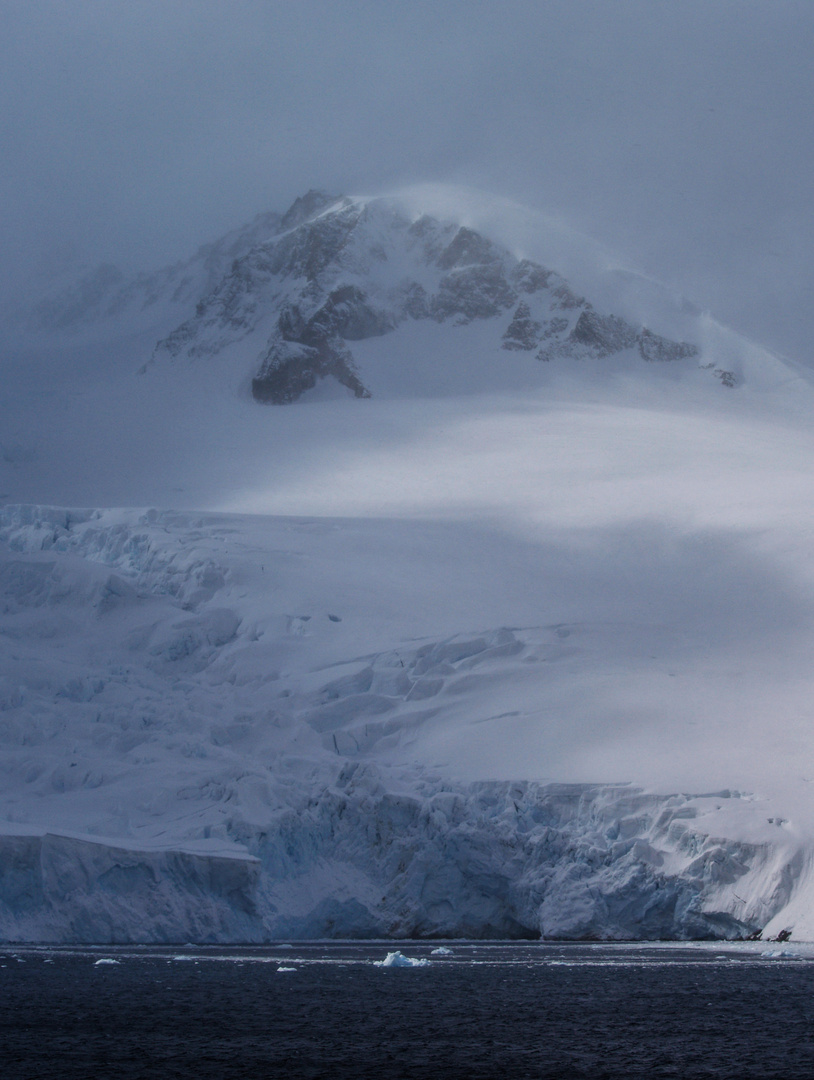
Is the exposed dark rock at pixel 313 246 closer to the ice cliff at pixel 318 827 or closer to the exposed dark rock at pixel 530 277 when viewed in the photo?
the exposed dark rock at pixel 530 277

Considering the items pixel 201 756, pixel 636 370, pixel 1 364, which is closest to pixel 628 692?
pixel 201 756

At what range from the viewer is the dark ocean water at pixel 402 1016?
14.8 m

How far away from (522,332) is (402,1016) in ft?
264

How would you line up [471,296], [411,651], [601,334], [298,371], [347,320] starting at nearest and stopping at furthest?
[411,651]
[298,371]
[601,334]
[347,320]
[471,296]

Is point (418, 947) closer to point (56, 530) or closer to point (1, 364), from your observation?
point (56, 530)

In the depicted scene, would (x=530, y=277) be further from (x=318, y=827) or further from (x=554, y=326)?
(x=318, y=827)

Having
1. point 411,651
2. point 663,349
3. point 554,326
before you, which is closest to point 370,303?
point 554,326

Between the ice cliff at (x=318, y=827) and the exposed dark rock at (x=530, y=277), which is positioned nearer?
the ice cliff at (x=318, y=827)

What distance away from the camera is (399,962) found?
2353 centimetres

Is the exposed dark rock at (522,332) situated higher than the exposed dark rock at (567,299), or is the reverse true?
the exposed dark rock at (567,299)

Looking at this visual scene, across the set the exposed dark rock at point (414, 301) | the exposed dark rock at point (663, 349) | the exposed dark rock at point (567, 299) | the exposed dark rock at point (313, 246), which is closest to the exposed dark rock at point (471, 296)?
the exposed dark rock at point (414, 301)

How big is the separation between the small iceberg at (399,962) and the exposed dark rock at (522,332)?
7293 cm

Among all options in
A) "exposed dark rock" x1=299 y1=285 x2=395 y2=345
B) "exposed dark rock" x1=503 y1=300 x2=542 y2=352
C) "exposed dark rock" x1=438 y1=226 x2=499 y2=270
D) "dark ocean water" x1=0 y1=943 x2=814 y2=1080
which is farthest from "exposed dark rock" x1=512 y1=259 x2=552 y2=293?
"dark ocean water" x1=0 y1=943 x2=814 y2=1080

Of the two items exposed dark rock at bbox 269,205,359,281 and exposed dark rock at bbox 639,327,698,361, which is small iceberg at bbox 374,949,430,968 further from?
exposed dark rock at bbox 269,205,359,281
